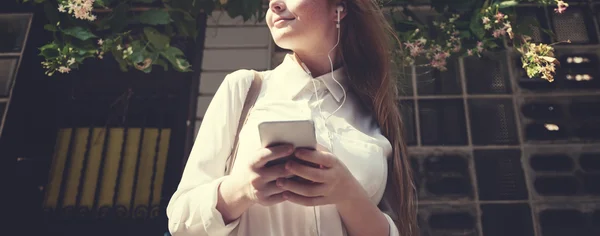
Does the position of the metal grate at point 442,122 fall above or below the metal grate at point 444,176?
above

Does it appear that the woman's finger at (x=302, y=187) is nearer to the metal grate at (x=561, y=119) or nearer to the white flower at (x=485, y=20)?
the white flower at (x=485, y=20)

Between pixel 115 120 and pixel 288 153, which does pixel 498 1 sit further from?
pixel 115 120

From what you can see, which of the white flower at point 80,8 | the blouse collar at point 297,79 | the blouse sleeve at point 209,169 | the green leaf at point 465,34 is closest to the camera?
the blouse sleeve at point 209,169

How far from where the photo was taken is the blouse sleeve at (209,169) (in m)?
0.96

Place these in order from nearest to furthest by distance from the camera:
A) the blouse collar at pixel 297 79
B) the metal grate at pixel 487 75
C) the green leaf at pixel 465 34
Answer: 1. the blouse collar at pixel 297 79
2. the green leaf at pixel 465 34
3. the metal grate at pixel 487 75

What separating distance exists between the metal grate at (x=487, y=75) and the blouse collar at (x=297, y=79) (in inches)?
85.5

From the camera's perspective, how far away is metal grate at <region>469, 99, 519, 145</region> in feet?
9.82

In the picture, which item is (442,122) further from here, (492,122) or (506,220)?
(506,220)

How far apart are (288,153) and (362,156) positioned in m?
0.35

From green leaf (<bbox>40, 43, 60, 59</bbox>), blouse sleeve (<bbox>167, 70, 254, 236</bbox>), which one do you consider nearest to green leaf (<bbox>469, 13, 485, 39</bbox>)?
blouse sleeve (<bbox>167, 70, 254, 236</bbox>)

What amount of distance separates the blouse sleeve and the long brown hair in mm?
362

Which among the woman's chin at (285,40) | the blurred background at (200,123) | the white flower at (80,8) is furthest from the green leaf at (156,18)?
the woman's chin at (285,40)

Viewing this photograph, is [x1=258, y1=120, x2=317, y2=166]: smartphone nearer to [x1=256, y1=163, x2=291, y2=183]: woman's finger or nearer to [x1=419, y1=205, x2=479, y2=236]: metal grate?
[x1=256, y1=163, x2=291, y2=183]: woman's finger

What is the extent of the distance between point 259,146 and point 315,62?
0.39 m
